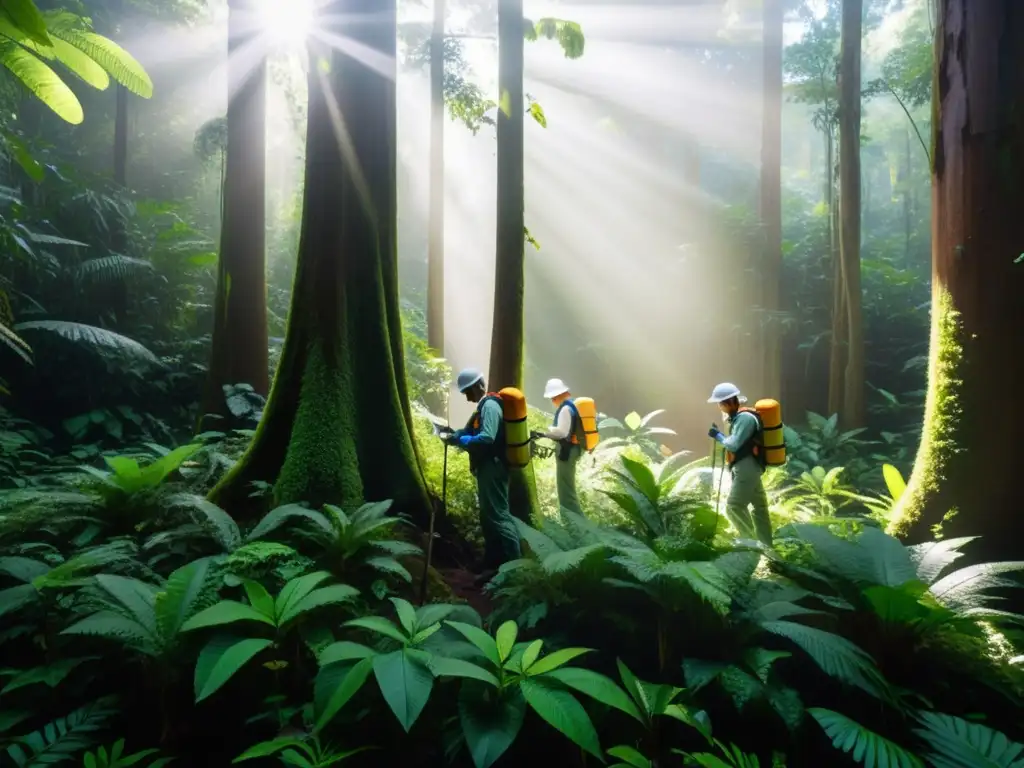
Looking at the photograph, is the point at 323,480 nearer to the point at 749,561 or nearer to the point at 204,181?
the point at 749,561

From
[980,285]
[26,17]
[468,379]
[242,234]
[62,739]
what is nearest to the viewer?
[26,17]

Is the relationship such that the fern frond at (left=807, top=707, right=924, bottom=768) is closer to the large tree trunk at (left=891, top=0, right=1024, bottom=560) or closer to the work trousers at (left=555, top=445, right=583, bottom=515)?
the large tree trunk at (left=891, top=0, right=1024, bottom=560)

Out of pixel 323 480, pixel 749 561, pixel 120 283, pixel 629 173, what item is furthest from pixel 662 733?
pixel 629 173

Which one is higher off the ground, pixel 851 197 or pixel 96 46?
pixel 851 197

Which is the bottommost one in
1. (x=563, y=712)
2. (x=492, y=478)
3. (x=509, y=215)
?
(x=563, y=712)

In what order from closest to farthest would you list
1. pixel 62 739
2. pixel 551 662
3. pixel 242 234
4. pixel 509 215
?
1. pixel 62 739
2. pixel 551 662
3. pixel 509 215
4. pixel 242 234

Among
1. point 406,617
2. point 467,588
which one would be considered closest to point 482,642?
point 406,617

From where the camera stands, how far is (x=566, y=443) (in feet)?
22.4

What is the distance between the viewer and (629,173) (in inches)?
1001

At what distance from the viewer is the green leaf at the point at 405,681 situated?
2.65m

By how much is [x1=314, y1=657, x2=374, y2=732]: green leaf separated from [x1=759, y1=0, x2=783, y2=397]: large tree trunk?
49.3 feet

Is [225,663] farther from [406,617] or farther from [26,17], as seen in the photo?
[26,17]

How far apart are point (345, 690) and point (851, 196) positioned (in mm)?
13589

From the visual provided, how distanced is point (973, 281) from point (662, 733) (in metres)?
4.09
